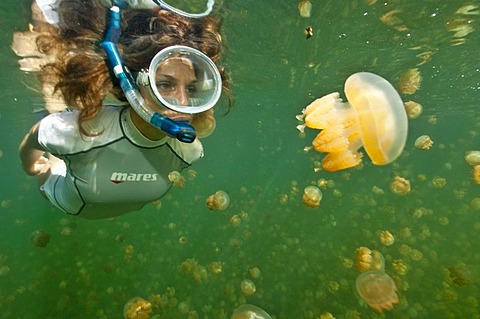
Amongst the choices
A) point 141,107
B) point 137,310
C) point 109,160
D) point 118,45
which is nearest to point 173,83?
point 141,107

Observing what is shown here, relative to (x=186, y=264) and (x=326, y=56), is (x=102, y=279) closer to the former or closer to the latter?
(x=186, y=264)

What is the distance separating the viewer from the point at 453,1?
6219 millimetres

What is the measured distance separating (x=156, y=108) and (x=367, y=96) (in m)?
1.71

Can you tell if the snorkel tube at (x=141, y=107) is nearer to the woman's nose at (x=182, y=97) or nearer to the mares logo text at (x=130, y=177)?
the woman's nose at (x=182, y=97)

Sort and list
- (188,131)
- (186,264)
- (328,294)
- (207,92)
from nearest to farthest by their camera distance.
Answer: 1. (188,131)
2. (207,92)
3. (186,264)
4. (328,294)

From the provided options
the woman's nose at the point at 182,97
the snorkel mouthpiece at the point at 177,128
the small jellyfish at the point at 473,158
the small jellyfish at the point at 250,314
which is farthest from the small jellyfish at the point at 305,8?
the small jellyfish at the point at 250,314

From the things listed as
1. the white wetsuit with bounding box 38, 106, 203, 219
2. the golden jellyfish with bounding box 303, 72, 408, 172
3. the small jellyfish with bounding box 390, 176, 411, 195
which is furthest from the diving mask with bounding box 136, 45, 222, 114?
the small jellyfish with bounding box 390, 176, 411, 195

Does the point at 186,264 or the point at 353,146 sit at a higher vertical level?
the point at 353,146

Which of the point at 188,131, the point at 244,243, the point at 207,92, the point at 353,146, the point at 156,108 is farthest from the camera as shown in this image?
the point at 244,243

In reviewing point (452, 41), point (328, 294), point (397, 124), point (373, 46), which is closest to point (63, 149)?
point (397, 124)

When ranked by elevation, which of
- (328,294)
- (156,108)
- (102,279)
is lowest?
(102,279)

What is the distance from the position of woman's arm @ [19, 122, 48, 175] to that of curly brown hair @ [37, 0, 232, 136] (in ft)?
1.47

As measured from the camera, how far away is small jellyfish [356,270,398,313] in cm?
446

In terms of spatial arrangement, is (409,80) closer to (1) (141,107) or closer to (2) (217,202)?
(2) (217,202)
